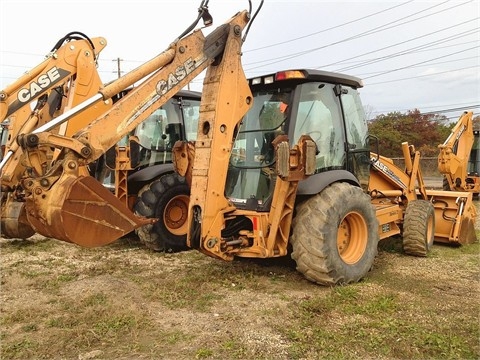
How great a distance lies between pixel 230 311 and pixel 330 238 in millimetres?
1242

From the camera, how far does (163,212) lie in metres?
6.55

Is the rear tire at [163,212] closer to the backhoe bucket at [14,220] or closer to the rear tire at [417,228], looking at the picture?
the backhoe bucket at [14,220]

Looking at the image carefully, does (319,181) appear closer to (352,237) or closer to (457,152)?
(352,237)

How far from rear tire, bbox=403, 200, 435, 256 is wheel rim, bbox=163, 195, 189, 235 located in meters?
3.22

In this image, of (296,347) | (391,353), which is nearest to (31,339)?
(296,347)

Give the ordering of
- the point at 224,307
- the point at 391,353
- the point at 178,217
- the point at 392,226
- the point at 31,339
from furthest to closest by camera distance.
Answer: the point at 178,217, the point at 392,226, the point at 224,307, the point at 31,339, the point at 391,353

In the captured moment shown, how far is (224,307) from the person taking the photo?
4.05 metres

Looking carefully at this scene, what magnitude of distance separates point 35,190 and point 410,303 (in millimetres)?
3435

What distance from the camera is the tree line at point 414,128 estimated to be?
106ft

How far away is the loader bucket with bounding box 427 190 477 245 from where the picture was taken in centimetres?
672

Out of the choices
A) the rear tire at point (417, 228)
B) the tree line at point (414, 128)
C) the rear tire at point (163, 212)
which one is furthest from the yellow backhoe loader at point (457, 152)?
the tree line at point (414, 128)

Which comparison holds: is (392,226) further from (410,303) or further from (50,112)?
(50,112)

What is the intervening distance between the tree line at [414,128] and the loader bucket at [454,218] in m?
26.0

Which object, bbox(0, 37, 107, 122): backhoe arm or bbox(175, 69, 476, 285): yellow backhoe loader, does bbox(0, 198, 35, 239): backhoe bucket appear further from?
bbox(175, 69, 476, 285): yellow backhoe loader
